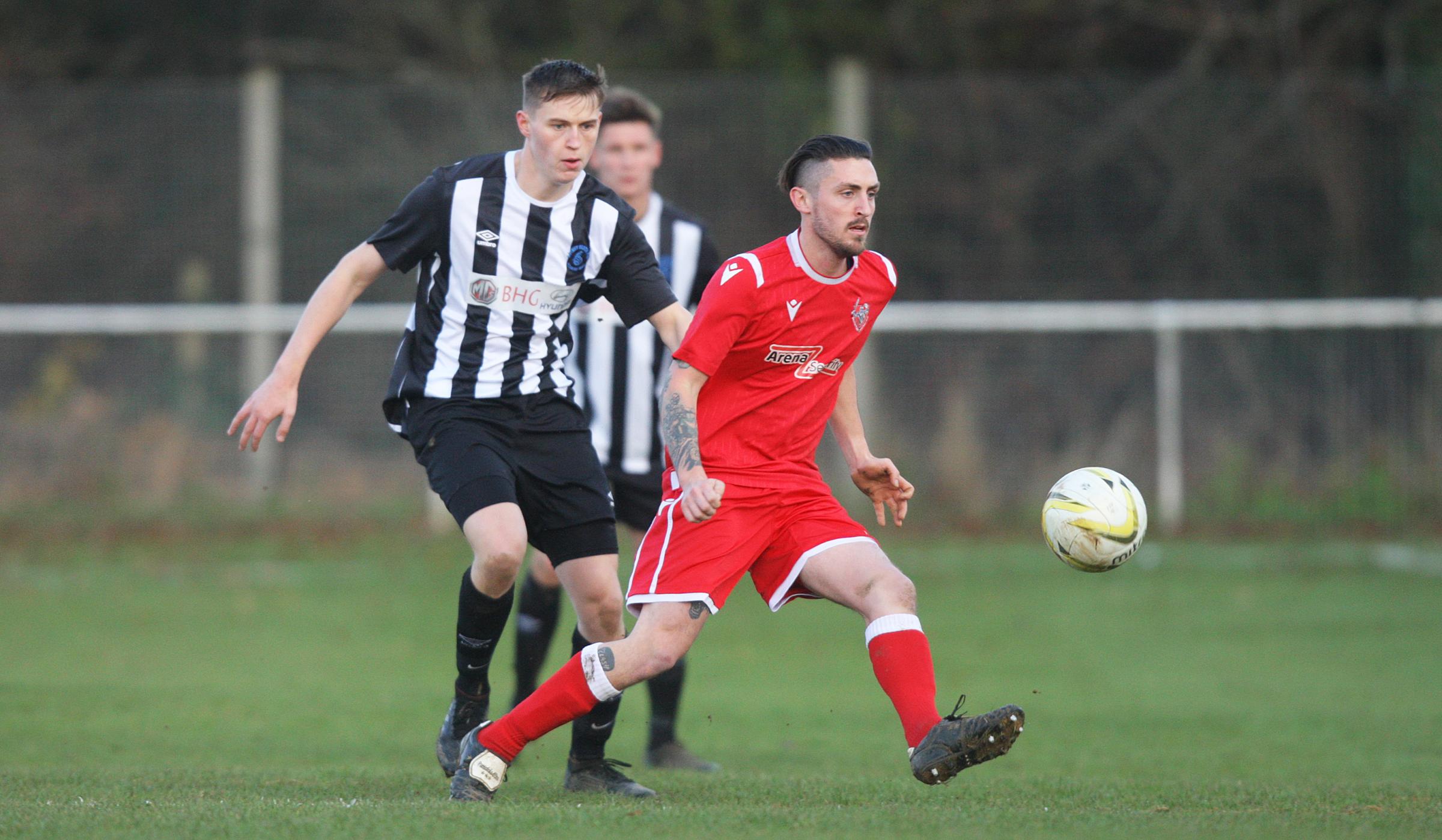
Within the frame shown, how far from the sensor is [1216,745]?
6.35m

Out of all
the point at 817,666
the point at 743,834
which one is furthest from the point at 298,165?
the point at 743,834

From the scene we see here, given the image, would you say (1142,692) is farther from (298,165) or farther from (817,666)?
(298,165)

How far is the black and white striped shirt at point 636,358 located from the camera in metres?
6.07

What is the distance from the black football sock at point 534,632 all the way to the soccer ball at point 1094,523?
2.04 metres

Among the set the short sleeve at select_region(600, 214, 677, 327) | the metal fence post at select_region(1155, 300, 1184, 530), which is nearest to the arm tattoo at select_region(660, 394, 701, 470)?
the short sleeve at select_region(600, 214, 677, 327)

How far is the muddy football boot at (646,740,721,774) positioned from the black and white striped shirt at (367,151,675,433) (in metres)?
1.70

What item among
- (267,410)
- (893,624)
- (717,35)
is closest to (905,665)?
(893,624)

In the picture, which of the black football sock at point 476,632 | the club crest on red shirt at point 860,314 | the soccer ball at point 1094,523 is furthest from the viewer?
the black football sock at point 476,632

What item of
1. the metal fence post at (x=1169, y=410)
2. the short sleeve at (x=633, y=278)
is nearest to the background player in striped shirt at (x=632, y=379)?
the short sleeve at (x=633, y=278)

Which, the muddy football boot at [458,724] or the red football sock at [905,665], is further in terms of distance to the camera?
the muddy football boot at [458,724]

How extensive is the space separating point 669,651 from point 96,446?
9673mm

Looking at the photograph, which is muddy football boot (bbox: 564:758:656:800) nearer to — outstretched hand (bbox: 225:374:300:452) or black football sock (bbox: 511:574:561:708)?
black football sock (bbox: 511:574:561:708)

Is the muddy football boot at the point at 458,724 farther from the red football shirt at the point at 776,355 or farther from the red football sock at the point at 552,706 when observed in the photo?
the red football shirt at the point at 776,355

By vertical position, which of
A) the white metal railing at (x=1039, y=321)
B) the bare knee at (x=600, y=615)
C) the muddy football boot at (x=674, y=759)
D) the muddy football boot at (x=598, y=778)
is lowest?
the muddy football boot at (x=674, y=759)
